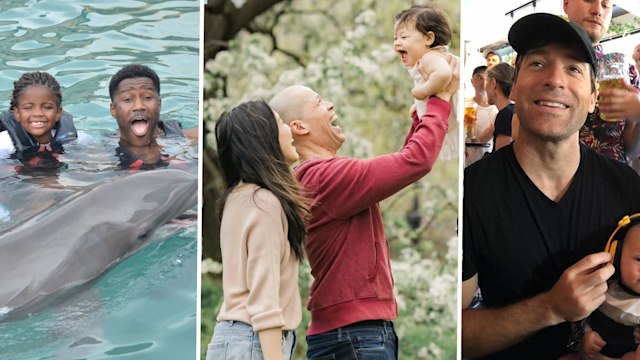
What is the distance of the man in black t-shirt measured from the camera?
2.55 meters

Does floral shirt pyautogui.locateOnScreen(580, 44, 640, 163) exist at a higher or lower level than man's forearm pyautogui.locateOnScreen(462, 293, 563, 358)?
higher

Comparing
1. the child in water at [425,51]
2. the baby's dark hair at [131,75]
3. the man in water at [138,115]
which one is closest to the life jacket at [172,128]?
the man in water at [138,115]

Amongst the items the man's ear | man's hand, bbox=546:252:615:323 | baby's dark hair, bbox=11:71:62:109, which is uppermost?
baby's dark hair, bbox=11:71:62:109

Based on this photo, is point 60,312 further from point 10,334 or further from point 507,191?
point 507,191

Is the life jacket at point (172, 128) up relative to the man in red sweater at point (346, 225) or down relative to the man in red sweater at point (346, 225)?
up

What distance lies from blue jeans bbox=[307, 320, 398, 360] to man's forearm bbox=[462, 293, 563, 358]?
352 millimetres

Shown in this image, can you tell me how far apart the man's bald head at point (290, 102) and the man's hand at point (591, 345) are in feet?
4.50

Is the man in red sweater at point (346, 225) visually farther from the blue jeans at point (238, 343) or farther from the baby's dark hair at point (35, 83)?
the baby's dark hair at point (35, 83)

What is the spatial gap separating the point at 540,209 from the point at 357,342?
0.90m

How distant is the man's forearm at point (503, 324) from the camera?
2.56m

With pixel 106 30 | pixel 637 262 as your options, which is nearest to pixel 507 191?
pixel 637 262

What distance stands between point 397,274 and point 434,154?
47 cm

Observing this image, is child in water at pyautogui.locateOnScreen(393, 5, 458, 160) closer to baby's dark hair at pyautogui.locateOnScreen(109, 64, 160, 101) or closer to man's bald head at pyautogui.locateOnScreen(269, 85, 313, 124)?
man's bald head at pyautogui.locateOnScreen(269, 85, 313, 124)

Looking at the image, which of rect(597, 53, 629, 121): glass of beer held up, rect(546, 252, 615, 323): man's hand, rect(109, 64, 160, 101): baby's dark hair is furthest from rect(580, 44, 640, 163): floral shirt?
rect(109, 64, 160, 101): baby's dark hair
